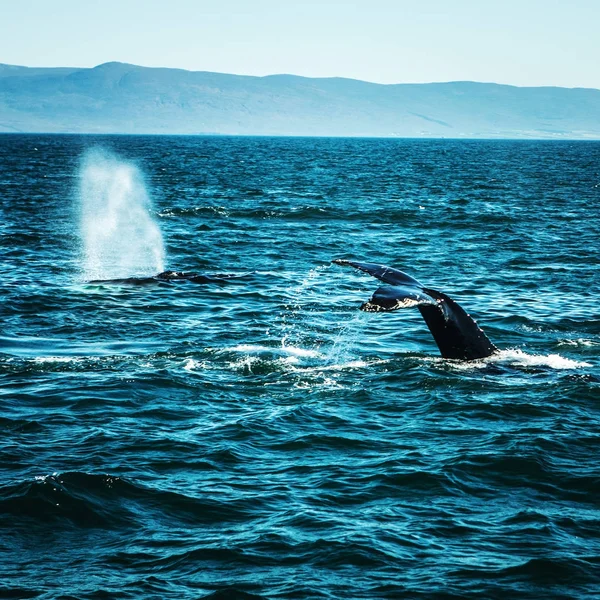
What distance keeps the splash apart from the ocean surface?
0.47 m

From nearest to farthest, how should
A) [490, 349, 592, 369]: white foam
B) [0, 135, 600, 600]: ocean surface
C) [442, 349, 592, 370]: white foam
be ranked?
[0, 135, 600, 600]: ocean surface < [442, 349, 592, 370]: white foam < [490, 349, 592, 369]: white foam

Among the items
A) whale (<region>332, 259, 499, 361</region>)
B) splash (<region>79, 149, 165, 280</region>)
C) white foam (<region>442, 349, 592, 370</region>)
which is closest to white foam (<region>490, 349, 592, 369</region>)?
white foam (<region>442, 349, 592, 370</region>)

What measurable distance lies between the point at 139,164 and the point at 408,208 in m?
51.8

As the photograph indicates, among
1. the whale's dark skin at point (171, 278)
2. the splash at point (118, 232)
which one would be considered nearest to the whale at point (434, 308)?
the whale's dark skin at point (171, 278)

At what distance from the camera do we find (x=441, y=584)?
9.47 metres

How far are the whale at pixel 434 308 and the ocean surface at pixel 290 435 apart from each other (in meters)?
0.44

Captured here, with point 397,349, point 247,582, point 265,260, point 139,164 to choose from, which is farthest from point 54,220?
point 139,164

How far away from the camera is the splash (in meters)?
30.7

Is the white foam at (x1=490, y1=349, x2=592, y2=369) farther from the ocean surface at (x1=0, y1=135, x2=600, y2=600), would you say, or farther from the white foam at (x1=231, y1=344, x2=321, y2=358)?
the white foam at (x1=231, y1=344, x2=321, y2=358)

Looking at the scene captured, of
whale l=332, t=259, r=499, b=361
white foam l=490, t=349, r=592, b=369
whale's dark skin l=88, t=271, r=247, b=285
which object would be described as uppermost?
whale l=332, t=259, r=499, b=361

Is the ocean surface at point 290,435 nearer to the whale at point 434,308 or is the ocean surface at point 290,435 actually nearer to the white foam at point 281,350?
the white foam at point 281,350

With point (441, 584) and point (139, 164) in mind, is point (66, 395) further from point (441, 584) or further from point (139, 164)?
point (139, 164)

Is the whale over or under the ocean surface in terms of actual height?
over

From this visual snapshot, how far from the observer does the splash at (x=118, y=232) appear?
30.7m
